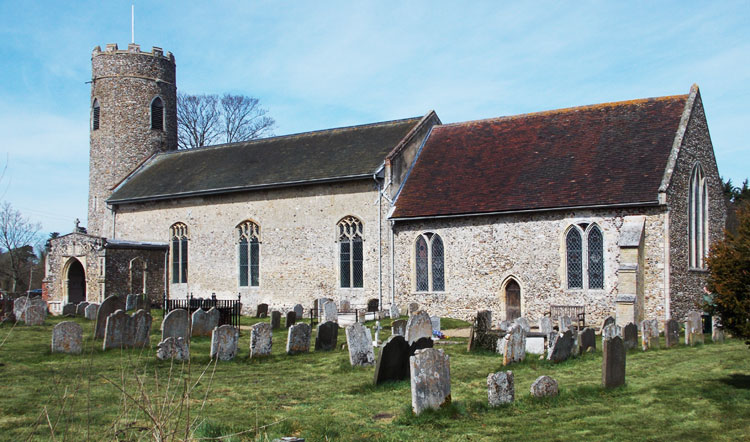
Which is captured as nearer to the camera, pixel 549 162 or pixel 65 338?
pixel 65 338

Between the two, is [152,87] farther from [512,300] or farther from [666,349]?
[666,349]

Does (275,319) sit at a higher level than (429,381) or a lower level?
lower

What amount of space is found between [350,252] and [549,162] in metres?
7.78

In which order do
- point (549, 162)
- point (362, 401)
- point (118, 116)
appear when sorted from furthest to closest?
point (118, 116) < point (549, 162) < point (362, 401)

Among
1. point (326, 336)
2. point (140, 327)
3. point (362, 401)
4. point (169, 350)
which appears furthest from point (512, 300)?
point (362, 401)

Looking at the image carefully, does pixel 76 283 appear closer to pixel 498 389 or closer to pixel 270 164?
pixel 270 164

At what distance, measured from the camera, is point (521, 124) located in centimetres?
2638

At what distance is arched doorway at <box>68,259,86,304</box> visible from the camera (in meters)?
30.9

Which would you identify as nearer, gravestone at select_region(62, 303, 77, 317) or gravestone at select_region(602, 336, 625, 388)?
gravestone at select_region(602, 336, 625, 388)

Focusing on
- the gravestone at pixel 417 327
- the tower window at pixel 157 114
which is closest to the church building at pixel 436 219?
the tower window at pixel 157 114

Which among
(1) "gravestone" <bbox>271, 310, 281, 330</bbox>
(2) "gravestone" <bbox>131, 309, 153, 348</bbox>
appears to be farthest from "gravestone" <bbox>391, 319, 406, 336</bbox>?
(1) "gravestone" <bbox>271, 310, 281, 330</bbox>

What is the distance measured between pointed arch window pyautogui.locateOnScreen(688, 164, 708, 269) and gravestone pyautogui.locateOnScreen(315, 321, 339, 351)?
12431mm

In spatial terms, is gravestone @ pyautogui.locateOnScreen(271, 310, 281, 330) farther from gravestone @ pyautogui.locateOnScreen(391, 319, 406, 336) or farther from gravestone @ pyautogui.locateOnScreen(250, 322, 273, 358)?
gravestone @ pyautogui.locateOnScreen(250, 322, 273, 358)

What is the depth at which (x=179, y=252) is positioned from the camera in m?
29.7
